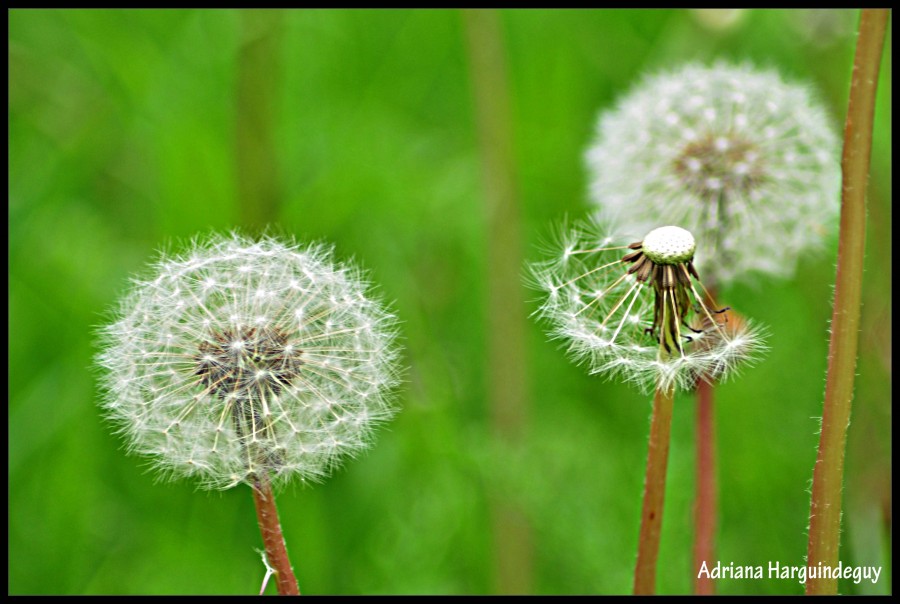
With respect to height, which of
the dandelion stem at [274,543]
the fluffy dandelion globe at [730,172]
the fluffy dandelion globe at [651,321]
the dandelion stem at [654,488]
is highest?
the fluffy dandelion globe at [730,172]

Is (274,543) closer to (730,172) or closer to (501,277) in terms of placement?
(730,172)

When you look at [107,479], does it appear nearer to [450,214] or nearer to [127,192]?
[127,192]

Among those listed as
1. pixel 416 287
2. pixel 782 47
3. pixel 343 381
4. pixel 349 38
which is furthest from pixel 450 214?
pixel 343 381

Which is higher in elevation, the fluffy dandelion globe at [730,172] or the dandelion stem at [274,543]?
the fluffy dandelion globe at [730,172]

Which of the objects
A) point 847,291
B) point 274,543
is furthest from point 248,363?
point 847,291

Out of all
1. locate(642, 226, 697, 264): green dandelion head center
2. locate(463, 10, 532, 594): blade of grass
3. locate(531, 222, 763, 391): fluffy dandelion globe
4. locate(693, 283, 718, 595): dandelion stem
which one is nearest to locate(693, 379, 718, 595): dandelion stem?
locate(693, 283, 718, 595): dandelion stem

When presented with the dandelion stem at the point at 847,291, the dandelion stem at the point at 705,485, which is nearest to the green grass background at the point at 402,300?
the dandelion stem at the point at 705,485

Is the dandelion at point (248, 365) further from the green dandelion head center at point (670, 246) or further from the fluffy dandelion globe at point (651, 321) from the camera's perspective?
the green dandelion head center at point (670, 246)
